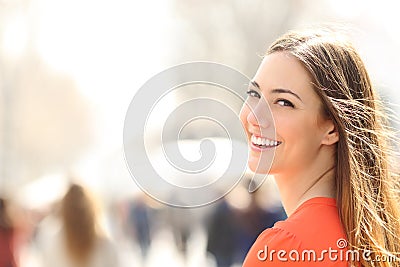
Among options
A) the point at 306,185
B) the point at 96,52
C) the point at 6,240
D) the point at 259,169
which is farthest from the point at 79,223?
the point at 96,52

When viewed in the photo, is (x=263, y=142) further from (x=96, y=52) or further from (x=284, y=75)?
(x=96, y=52)

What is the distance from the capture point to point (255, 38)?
18234mm

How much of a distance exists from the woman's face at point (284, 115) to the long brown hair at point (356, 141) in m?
0.03

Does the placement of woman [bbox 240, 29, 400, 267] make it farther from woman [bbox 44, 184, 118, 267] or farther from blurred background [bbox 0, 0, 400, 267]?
blurred background [bbox 0, 0, 400, 267]

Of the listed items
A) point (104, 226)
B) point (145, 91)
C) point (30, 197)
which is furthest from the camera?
point (30, 197)

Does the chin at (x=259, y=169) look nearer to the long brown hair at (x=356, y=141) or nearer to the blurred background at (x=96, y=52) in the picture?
the long brown hair at (x=356, y=141)

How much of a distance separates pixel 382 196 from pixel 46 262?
3.29m

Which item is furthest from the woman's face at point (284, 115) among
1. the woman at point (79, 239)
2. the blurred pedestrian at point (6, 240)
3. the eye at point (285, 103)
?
the blurred pedestrian at point (6, 240)

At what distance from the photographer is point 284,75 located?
2096mm

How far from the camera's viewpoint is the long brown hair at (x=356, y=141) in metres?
2.04

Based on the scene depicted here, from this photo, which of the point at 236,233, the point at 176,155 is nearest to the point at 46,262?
the point at 236,233

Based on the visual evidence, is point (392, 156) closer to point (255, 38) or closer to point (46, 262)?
point (46, 262)

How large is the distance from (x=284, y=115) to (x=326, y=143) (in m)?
0.14

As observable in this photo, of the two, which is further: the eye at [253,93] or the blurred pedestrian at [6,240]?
the blurred pedestrian at [6,240]
